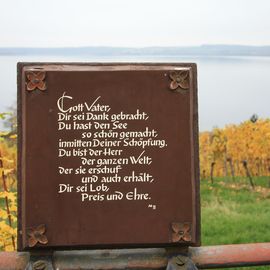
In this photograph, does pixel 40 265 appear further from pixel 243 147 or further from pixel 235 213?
pixel 243 147

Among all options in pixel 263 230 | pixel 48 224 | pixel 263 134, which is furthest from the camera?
pixel 263 134

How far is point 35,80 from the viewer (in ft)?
7.90

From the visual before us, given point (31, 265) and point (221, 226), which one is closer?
point (31, 265)

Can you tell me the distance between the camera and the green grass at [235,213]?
5.65 m

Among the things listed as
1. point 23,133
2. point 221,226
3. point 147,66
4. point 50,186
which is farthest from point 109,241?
point 221,226

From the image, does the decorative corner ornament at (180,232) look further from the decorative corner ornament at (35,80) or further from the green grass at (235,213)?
the green grass at (235,213)

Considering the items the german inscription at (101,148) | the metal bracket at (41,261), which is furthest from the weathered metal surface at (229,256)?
the metal bracket at (41,261)

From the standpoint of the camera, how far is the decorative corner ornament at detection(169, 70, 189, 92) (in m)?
2.46

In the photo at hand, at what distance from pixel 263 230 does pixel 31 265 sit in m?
4.18

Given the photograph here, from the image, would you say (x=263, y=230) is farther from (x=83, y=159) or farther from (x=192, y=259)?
(x=83, y=159)

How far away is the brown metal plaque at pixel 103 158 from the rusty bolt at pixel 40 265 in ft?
0.33

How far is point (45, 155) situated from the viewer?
7.84 feet

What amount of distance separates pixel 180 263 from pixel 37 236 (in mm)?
754

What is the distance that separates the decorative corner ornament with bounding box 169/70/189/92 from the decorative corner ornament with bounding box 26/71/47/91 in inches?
26.2
